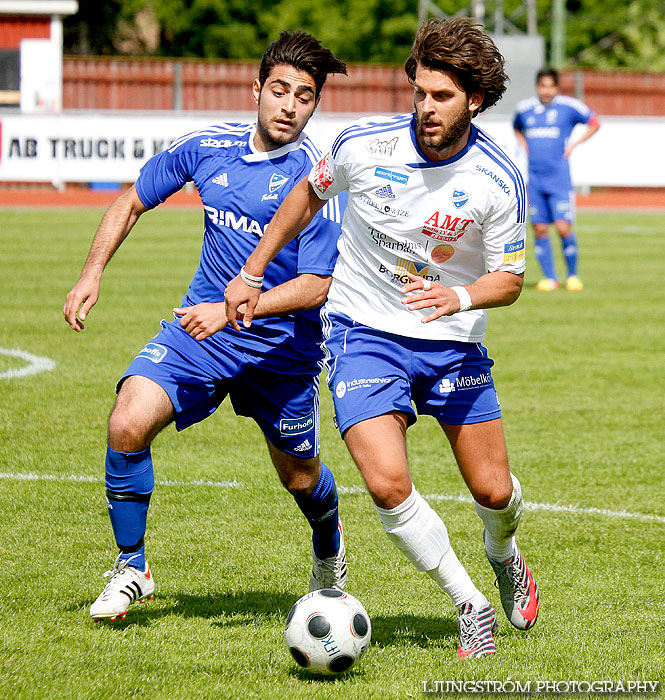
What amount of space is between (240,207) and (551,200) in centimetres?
1059

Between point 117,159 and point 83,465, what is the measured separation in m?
18.4

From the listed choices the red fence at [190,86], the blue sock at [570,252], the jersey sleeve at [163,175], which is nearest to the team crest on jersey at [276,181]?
the jersey sleeve at [163,175]

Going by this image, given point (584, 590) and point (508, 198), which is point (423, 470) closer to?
point (584, 590)

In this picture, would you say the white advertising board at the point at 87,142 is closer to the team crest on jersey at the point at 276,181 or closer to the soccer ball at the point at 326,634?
the team crest on jersey at the point at 276,181

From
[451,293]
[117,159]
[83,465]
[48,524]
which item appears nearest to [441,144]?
[451,293]

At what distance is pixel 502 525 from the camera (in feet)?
15.0

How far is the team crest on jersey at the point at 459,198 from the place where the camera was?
4250 mm

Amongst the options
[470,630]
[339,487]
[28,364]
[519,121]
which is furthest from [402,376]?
[519,121]

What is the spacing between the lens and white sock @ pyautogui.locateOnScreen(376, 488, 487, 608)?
4.24 metres

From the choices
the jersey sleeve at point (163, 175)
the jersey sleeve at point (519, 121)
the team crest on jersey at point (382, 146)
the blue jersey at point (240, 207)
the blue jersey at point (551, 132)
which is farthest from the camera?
the jersey sleeve at point (519, 121)

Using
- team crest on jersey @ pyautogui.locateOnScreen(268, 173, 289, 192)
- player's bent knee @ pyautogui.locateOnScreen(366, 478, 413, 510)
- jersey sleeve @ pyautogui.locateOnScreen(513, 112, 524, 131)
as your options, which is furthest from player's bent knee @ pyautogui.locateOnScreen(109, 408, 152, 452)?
jersey sleeve @ pyautogui.locateOnScreen(513, 112, 524, 131)

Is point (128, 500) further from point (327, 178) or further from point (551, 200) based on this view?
point (551, 200)

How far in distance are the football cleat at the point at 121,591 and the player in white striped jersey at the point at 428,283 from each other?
100cm

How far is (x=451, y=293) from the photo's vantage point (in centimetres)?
409
